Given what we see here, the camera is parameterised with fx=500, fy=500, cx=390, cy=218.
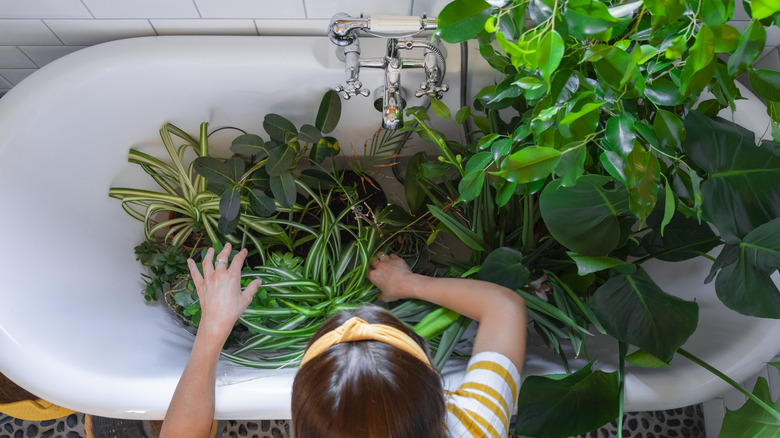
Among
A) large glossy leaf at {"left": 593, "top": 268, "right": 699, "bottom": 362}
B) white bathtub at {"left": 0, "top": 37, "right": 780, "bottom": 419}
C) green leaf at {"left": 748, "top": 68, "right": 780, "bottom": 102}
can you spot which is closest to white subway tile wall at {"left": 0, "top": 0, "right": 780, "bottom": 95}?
white bathtub at {"left": 0, "top": 37, "right": 780, "bottom": 419}

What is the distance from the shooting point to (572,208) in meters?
0.71

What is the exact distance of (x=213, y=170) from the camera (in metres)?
1.10

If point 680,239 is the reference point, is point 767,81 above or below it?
above

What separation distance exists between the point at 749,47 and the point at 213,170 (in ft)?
3.17

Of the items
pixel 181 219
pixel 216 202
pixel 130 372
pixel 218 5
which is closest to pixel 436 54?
pixel 218 5

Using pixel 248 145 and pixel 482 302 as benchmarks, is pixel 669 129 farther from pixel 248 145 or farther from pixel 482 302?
pixel 248 145

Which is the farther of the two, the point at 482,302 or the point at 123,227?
the point at 123,227

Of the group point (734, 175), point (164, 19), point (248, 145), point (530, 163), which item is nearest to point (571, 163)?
point (530, 163)

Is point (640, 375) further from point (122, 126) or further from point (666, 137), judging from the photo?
point (122, 126)

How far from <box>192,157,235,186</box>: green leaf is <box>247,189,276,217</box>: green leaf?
0.07m

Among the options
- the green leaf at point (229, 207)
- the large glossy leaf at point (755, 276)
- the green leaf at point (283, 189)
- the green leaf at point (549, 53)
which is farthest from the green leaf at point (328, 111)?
the large glossy leaf at point (755, 276)

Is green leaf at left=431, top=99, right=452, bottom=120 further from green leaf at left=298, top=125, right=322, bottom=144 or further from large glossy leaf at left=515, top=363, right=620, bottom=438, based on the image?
large glossy leaf at left=515, top=363, right=620, bottom=438

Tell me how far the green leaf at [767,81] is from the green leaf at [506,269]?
1.35ft

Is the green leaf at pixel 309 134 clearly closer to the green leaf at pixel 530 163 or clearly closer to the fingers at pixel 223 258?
the fingers at pixel 223 258
